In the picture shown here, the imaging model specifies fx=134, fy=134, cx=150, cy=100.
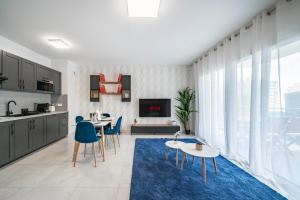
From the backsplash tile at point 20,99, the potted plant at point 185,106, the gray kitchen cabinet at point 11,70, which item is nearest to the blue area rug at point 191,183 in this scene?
the potted plant at point 185,106

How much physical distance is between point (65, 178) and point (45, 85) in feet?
10.2

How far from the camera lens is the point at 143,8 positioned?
209 centimetres

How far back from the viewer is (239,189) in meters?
1.99

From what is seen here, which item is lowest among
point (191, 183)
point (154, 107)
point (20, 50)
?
point (191, 183)

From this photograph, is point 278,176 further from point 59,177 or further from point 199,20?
point 59,177

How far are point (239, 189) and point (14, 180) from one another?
355 cm

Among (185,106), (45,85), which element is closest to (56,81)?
(45,85)

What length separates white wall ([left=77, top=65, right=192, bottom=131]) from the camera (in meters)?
5.54

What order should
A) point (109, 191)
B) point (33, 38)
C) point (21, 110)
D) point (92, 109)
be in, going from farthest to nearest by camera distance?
point (92, 109) → point (21, 110) → point (33, 38) → point (109, 191)

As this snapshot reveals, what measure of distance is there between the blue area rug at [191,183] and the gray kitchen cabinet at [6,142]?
8.12 ft

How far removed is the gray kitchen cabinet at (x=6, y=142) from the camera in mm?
2508

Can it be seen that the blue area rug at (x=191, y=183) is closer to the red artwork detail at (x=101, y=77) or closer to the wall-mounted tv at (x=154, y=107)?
the wall-mounted tv at (x=154, y=107)

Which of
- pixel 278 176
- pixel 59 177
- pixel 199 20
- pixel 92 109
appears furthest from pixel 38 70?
pixel 278 176

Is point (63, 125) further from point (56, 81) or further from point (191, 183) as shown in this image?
point (191, 183)
